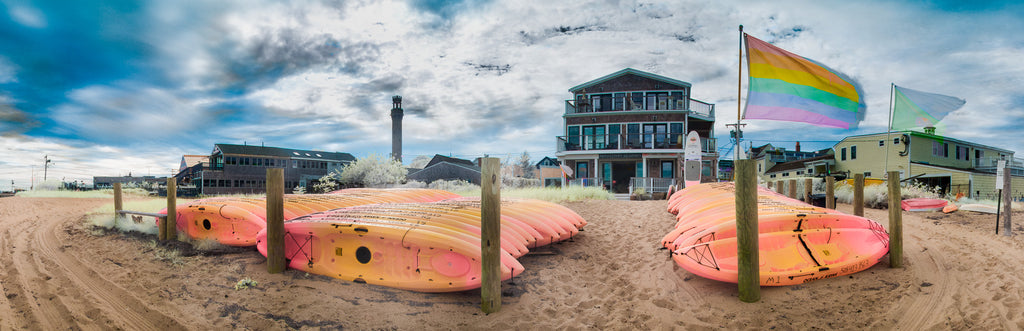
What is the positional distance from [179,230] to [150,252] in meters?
1.08

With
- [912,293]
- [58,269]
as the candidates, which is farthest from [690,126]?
[58,269]

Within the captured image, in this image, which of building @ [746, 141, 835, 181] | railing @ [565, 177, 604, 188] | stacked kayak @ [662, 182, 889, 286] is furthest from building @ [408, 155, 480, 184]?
stacked kayak @ [662, 182, 889, 286]

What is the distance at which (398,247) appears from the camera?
496cm

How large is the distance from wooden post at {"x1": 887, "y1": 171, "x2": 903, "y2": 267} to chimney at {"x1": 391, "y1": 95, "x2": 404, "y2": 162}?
33628 millimetres

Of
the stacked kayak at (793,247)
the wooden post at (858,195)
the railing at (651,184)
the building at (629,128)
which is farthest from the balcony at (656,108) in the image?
the stacked kayak at (793,247)

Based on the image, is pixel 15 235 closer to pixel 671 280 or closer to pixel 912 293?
pixel 671 280

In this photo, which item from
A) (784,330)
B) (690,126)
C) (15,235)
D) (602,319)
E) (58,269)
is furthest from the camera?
(690,126)

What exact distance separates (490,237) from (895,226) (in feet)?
17.7

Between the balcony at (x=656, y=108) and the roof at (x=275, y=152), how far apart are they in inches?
899

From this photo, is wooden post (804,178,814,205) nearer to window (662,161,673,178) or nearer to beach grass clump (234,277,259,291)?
beach grass clump (234,277,259,291)

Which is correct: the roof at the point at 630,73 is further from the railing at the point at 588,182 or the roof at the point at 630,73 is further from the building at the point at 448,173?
the building at the point at 448,173

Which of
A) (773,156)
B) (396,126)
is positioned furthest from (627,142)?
(396,126)

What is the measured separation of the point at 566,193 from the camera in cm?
1444

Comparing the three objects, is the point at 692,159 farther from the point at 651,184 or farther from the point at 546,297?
the point at 546,297
